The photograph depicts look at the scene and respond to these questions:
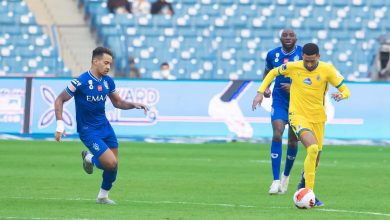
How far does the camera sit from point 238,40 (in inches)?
1310

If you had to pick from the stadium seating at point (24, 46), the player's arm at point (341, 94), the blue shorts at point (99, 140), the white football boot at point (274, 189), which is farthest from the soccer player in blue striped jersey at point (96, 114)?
the stadium seating at point (24, 46)

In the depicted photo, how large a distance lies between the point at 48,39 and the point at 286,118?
18.5 meters

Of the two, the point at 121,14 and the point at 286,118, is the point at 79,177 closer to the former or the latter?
the point at 286,118

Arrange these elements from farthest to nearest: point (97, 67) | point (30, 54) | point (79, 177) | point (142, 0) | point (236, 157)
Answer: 1. point (142, 0)
2. point (30, 54)
3. point (236, 157)
4. point (79, 177)
5. point (97, 67)

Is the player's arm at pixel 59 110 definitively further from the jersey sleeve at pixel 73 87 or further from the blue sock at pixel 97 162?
the blue sock at pixel 97 162

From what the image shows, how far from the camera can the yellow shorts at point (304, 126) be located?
501 inches

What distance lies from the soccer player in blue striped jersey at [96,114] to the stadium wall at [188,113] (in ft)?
40.9

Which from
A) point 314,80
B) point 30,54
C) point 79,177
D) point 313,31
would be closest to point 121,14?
point 30,54

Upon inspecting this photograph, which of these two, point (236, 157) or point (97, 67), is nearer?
point (97, 67)

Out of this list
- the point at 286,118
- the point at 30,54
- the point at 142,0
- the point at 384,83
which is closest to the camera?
the point at 286,118

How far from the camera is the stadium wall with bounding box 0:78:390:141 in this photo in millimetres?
25000

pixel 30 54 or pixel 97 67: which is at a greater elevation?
pixel 97 67

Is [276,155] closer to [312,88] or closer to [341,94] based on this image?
[312,88]

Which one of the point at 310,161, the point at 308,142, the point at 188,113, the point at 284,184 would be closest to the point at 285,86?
the point at 284,184
